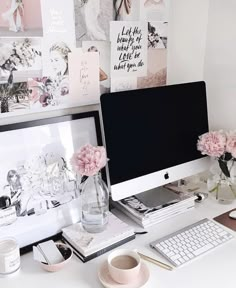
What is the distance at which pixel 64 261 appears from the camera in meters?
0.99

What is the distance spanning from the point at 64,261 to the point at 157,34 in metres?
0.94

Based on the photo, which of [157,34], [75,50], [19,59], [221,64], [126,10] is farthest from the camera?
[221,64]

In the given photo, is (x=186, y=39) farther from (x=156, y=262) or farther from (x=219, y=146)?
(x=156, y=262)

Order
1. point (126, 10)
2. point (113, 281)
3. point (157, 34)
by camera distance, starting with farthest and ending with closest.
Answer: point (157, 34) < point (126, 10) < point (113, 281)

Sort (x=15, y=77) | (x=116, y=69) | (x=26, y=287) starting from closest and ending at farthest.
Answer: (x=26, y=287)
(x=15, y=77)
(x=116, y=69)

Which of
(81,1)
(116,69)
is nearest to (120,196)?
(116,69)

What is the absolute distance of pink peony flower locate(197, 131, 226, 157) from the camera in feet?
4.37

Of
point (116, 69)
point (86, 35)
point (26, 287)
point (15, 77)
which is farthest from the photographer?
point (116, 69)

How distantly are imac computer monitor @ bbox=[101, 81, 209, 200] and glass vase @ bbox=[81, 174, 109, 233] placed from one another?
45 millimetres

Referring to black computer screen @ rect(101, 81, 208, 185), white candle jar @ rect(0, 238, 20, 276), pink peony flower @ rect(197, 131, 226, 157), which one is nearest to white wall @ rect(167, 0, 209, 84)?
black computer screen @ rect(101, 81, 208, 185)

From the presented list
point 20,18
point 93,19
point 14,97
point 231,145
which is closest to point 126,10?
point 93,19

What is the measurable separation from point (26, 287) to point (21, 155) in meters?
0.39

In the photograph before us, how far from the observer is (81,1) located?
112cm

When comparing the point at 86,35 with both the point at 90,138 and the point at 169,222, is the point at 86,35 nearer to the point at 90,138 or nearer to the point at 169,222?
the point at 90,138
